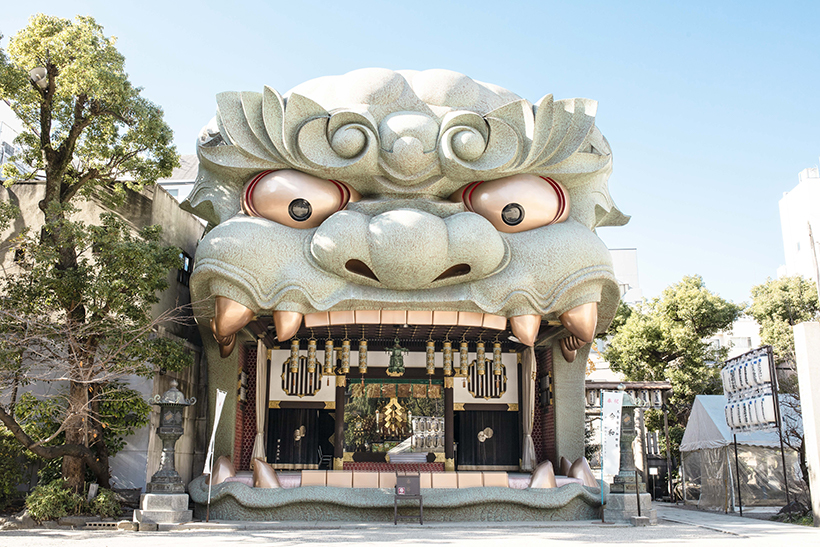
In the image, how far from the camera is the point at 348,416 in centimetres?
1538

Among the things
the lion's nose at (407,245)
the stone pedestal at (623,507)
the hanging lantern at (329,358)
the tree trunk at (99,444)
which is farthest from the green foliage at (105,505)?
the stone pedestal at (623,507)

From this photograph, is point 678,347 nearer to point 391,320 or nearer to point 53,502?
point 391,320

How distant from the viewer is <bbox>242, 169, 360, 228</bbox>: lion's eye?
11547mm

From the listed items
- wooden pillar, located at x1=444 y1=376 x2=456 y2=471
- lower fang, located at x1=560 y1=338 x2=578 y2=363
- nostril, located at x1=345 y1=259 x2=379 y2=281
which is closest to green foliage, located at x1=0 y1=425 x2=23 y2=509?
nostril, located at x1=345 y1=259 x2=379 y2=281

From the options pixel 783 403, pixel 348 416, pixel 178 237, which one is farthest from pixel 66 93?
pixel 783 403

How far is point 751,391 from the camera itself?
13141 mm

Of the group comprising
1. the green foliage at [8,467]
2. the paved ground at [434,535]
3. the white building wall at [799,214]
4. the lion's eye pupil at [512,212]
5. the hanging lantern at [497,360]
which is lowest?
the paved ground at [434,535]

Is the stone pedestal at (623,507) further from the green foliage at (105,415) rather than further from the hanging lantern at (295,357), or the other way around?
the green foliage at (105,415)

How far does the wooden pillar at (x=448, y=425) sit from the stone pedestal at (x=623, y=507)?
14.4ft

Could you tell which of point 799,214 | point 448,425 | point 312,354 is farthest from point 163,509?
point 799,214

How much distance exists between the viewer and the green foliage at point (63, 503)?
10320 mm

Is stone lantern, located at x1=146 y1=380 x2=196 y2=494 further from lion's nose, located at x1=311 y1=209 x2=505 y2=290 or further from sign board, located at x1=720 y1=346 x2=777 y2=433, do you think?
sign board, located at x1=720 y1=346 x2=777 y2=433

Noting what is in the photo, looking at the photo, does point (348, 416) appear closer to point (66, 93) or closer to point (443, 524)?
point (443, 524)

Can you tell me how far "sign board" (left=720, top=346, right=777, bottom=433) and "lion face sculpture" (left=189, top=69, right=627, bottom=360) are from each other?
3.51 meters
